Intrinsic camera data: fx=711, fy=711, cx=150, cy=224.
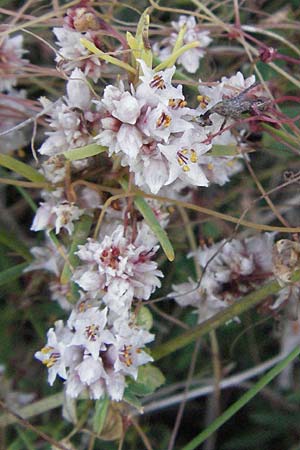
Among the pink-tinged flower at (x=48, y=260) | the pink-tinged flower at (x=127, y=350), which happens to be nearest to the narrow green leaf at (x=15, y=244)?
the pink-tinged flower at (x=48, y=260)

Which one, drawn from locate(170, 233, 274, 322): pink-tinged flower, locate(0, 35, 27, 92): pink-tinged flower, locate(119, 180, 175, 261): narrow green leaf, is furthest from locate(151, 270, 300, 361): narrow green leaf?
locate(0, 35, 27, 92): pink-tinged flower

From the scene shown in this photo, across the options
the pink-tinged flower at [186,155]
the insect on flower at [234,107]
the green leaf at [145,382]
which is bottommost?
the green leaf at [145,382]

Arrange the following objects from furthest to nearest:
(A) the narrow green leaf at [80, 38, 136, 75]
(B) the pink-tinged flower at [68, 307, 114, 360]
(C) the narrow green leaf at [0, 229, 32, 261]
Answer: (C) the narrow green leaf at [0, 229, 32, 261], (B) the pink-tinged flower at [68, 307, 114, 360], (A) the narrow green leaf at [80, 38, 136, 75]

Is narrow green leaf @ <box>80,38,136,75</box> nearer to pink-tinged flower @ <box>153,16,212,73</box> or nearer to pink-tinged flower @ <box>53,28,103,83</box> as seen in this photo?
pink-tinged flower @ <box>53,28,103,83</box>

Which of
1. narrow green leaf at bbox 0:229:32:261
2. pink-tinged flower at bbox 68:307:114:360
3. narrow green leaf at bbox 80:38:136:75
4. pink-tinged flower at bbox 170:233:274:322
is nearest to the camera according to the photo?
narrow green leaf at bbox 80:38:136:75

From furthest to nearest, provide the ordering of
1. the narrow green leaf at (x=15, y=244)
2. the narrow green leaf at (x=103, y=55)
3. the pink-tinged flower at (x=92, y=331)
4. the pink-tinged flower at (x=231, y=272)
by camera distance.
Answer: the narrow green leaf at (x=15, y=244), the pink-tinged flower at (x=231, y=272), the pink-tinged flower at (x=92, y=331), the narrow green leaf at (x=103, y=55)

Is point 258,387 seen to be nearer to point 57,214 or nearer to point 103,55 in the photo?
point 57,214

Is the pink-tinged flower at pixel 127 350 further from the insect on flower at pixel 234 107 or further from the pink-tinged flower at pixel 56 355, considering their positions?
the insect on flower at pixel 234 107
